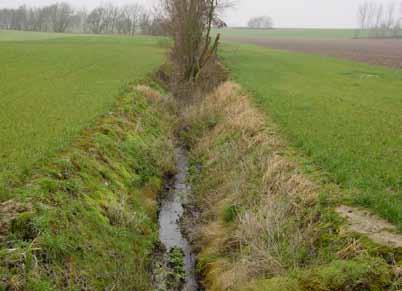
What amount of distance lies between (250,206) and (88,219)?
3.59m

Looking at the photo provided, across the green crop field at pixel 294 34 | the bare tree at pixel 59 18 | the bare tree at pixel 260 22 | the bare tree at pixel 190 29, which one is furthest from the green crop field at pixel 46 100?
the bare tree at pixel 260 22

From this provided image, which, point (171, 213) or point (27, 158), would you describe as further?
point (171, 213)

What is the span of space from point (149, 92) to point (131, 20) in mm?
92876

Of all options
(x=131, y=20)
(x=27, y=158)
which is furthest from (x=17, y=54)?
(x=131, y=20)

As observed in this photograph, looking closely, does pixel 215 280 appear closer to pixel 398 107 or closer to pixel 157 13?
pixel 398 107

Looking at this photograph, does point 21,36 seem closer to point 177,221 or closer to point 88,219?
point 177,221

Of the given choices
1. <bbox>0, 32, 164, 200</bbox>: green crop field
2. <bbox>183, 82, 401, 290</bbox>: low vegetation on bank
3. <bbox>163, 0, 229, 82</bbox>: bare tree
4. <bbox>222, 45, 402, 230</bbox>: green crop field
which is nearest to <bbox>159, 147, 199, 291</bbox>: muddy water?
<bbox>183, 82, 401, 290</bbox>: low vegetation on bank

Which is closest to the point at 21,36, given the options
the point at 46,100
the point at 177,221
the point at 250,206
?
the point at 46,100

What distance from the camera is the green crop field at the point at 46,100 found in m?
8.45

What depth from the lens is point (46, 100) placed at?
1399cm

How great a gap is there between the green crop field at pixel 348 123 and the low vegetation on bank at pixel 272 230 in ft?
2.19

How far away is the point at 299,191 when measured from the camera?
25.7 ft

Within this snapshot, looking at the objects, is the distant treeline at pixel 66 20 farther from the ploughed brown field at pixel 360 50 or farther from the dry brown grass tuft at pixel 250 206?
the dry brown grass tuft at pixel 250 206

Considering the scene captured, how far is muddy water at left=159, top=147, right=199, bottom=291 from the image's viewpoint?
25.3 ft
